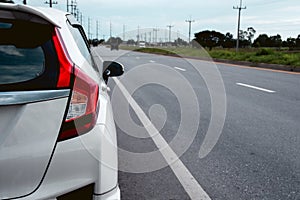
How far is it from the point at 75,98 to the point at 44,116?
21 cm

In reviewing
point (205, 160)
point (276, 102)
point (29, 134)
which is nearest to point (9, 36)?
point (29, 134)

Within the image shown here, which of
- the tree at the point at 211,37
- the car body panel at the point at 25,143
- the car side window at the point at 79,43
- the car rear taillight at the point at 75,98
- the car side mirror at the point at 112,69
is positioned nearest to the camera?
the car body panel at the point at 25,143

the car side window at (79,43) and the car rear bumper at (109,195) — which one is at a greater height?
the car side window at (79,43)

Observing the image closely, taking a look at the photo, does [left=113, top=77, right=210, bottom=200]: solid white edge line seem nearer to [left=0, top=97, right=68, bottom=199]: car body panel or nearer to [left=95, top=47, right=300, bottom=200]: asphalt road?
[left=95, top=47, right=300, bottom=200]: asphalt road

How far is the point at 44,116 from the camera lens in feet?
5.52

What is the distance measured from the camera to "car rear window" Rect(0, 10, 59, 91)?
172 cm

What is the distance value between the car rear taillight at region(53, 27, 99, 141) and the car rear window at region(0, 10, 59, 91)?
0.04 m

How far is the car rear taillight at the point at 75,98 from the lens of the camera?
1767mm

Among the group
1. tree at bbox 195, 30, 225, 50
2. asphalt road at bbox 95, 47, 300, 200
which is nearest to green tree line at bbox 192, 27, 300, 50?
tree at bbox 195, 30, 225, 50

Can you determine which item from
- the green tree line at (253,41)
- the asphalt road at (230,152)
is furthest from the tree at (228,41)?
the asphalt road at (230,152)

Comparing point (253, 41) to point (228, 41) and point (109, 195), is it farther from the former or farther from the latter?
point (109, 195)

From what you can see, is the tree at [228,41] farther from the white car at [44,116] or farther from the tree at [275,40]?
the white car at [44,116]

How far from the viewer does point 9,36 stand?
181cm

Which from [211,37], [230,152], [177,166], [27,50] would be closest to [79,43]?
[27,50]
